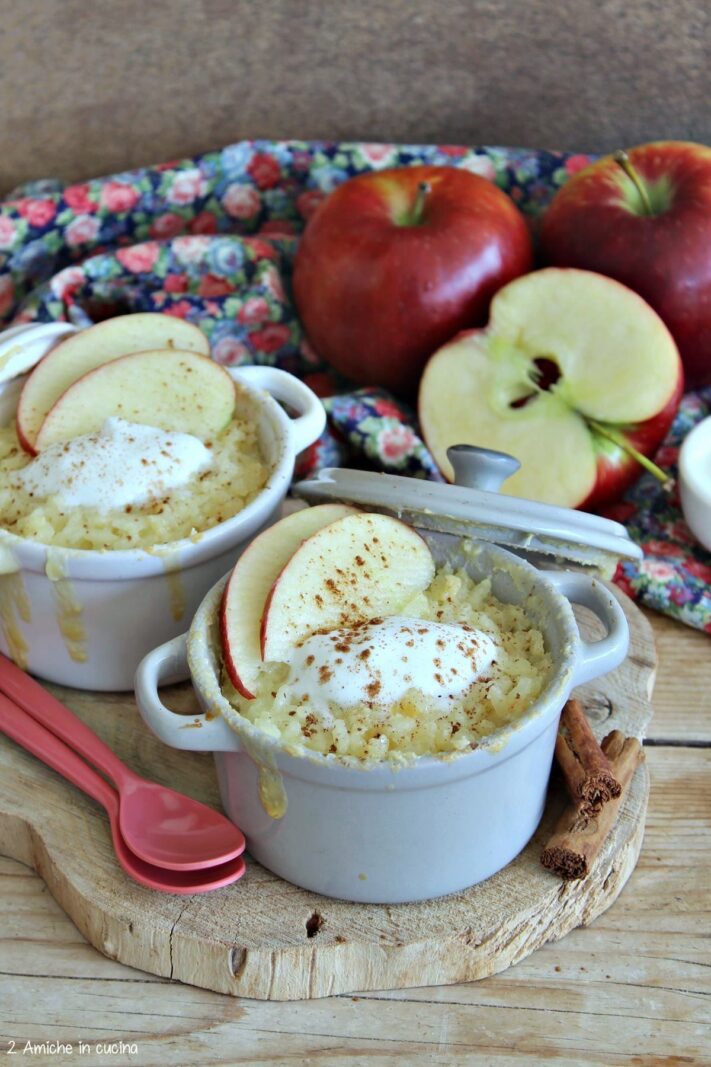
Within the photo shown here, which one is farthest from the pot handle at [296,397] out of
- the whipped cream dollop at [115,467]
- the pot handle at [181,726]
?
the pot handle at [181,726]

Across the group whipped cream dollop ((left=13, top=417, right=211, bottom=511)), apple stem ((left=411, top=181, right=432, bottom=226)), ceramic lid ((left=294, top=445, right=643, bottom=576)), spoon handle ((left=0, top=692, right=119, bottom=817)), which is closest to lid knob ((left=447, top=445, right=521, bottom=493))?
ceramic lid ((left=294, top=445, right=643, bottom=576))

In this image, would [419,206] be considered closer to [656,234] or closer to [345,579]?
[656,234]

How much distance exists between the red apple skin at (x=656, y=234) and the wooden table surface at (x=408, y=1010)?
1027mm

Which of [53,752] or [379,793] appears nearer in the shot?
[379,793]

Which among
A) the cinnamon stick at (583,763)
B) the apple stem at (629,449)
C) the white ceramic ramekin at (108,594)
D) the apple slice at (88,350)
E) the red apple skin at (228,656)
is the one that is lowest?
the apple stem at (629,449)

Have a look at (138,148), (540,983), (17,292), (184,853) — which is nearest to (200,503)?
(184,853)

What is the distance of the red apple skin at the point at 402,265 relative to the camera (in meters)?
1.90

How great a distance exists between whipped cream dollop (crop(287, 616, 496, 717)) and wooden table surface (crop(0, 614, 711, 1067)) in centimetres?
31

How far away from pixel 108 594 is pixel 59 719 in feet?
0.55

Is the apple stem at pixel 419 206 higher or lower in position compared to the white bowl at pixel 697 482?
higher

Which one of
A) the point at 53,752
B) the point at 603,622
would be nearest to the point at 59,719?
the point at 53,752

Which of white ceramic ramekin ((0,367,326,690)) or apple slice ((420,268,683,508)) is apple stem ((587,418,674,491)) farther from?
white ceramic ramekin ((0,367,326,690))

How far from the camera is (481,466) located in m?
1.43

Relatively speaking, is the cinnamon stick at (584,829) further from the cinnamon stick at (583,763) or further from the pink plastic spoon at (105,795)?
the pink plastic spoon at (105,795)
